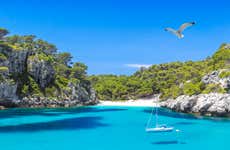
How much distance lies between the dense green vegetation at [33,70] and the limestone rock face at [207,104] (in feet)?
149

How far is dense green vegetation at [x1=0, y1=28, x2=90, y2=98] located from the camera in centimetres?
9425

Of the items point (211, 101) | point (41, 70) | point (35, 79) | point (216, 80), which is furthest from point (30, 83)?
point (211, 101)

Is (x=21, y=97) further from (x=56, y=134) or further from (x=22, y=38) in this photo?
(x=56, y=134)

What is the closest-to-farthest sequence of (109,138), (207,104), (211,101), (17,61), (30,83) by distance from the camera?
(109,138), (211,101), (207,104), (17,61), (30,83)

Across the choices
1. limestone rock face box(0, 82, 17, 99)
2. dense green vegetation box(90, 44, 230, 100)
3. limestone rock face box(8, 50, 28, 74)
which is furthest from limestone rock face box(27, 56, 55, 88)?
dense green vegetation box(90, 44, 230, 100)

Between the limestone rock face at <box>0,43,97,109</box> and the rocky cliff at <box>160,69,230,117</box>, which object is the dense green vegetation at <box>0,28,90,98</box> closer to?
the limestone rock face at <box>0,43,97,109</box>

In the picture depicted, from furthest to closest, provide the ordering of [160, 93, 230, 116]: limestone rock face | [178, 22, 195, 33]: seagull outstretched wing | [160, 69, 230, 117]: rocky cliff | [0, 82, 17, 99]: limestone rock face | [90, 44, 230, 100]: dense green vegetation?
[90, 44, 230, 100]: dense green vegetation → [0, 82, 17, 99]: limestone rock face → [160, 69, 230, 117]: rocky cliff → [160, 93, 230, 116]: limestone rock face → [178, 22, 195, 33]: seagull outstretched wing

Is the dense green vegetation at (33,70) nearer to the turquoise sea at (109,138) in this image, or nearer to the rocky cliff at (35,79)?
the rocky cliff at (35,79)

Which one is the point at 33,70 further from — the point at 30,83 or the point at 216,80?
the point at 216,80

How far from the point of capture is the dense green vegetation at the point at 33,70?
94.2 meters

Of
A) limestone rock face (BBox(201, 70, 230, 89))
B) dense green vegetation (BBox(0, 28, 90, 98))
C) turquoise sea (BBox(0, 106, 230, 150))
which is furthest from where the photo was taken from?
dense green vegetation (BBox(0, 28, 90, 98))

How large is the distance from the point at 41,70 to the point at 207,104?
183 feet

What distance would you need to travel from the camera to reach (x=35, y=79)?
102 meters

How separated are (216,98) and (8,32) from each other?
6559 cm
